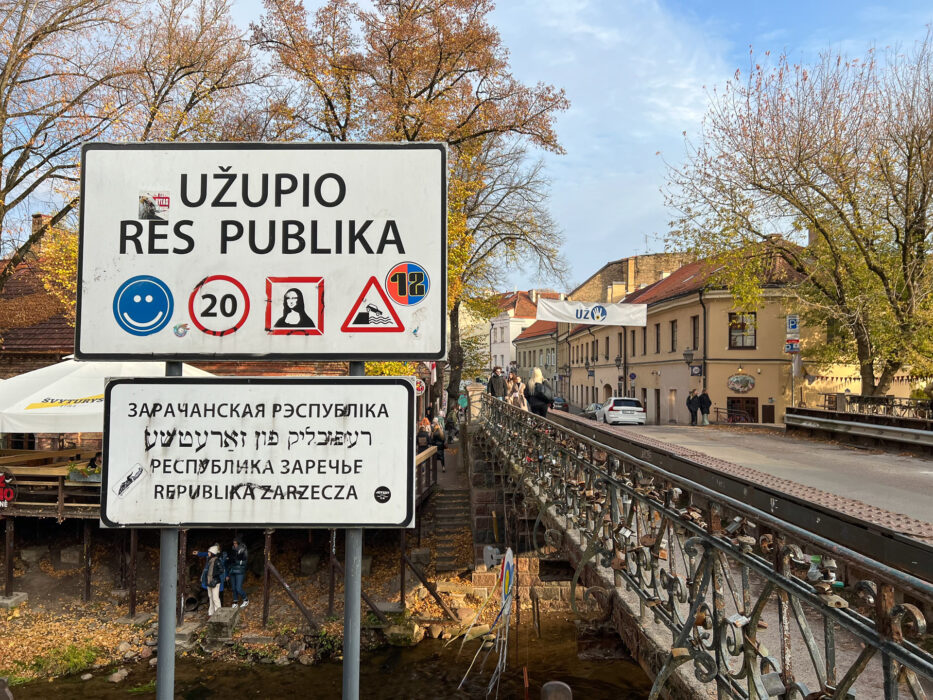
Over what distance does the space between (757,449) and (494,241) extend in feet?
57.8

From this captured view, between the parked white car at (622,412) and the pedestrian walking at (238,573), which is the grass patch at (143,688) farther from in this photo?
the parked white car at (622,412)

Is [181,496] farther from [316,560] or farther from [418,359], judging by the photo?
[316,560]

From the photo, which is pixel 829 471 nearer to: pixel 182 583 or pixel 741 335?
pixel 182 583

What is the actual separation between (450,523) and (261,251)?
20255 millimetres

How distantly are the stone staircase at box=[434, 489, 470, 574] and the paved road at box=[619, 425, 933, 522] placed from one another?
286 inches

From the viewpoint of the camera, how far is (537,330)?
73.8m

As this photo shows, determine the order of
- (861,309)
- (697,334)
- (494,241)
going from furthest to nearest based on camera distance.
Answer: (697,334)
(494,241)
(861,309)

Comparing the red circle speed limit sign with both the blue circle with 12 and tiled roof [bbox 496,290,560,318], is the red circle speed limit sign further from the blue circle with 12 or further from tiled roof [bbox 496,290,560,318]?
tiled roof [bbox 496,290,560,318]

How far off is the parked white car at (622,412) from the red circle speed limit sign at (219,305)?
95.8 ft

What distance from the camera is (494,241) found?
29719mm

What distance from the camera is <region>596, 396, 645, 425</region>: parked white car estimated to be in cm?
3036

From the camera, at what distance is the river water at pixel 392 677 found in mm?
13312

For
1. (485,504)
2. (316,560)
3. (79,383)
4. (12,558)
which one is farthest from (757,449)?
(12,558)

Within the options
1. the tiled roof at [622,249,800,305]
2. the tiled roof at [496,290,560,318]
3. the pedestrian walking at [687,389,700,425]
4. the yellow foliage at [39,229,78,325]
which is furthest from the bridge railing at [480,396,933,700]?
the tiled roof at [496,290,560,318]
